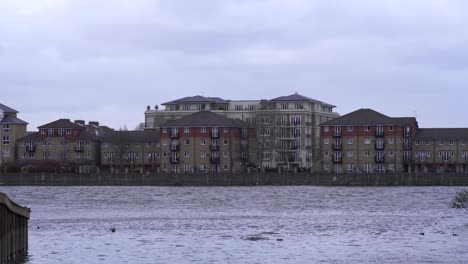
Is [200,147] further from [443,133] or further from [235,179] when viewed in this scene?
[443,133]

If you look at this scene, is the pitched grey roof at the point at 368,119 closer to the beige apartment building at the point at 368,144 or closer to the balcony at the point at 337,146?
the beige apartment building at the point at 368,144

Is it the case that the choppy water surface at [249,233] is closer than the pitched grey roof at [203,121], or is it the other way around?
the choppy water surface at [249,233]

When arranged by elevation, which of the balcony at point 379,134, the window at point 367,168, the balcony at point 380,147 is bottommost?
the window at point 367,168

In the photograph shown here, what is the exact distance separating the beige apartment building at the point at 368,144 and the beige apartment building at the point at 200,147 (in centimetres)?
1648

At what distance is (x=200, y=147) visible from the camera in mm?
187250

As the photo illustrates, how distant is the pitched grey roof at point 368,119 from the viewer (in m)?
183

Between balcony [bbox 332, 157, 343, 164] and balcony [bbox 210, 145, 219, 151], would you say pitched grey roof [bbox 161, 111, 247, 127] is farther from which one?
balcony [bbox 332, 157, 343, 164]

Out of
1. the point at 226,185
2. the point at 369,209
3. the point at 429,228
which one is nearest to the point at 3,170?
the point at 226,185

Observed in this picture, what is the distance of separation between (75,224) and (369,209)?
2872 centimetres

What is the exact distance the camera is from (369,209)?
290 ft

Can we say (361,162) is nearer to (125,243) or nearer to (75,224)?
(75,224)

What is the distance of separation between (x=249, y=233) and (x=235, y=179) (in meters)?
101

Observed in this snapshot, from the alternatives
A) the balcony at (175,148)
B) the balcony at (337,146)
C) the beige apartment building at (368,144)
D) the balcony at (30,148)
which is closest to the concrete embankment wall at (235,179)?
Result: the beige apartment building at (368,144)

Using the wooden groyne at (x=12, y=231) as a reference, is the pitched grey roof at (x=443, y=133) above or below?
above
